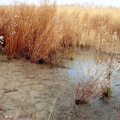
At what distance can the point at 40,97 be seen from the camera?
4590 mm

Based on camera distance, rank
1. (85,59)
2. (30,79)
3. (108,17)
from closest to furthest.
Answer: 1. (30,79)
2. (85,59)
3. (108,17)

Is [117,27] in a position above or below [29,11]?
below

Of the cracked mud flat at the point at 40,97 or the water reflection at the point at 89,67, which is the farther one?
the water reflection at the point at 89,67

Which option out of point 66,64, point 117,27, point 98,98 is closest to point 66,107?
point 98,98

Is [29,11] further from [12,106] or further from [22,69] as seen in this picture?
[12,106]

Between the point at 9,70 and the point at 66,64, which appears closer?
the point at 9,70

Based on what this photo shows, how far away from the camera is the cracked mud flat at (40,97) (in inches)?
159

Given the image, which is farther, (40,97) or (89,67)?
(89,67)

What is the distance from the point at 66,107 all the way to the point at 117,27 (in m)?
8.20

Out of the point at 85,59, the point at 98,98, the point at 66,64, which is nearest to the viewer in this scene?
the point at 98,98

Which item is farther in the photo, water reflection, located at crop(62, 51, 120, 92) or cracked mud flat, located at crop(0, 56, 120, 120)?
water reflection, located at crop(62, 51, 120, 92)

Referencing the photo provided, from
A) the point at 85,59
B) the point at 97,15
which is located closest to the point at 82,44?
the point at 85,59

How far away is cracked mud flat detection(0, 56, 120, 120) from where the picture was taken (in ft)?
13.3

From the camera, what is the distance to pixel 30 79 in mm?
5375
